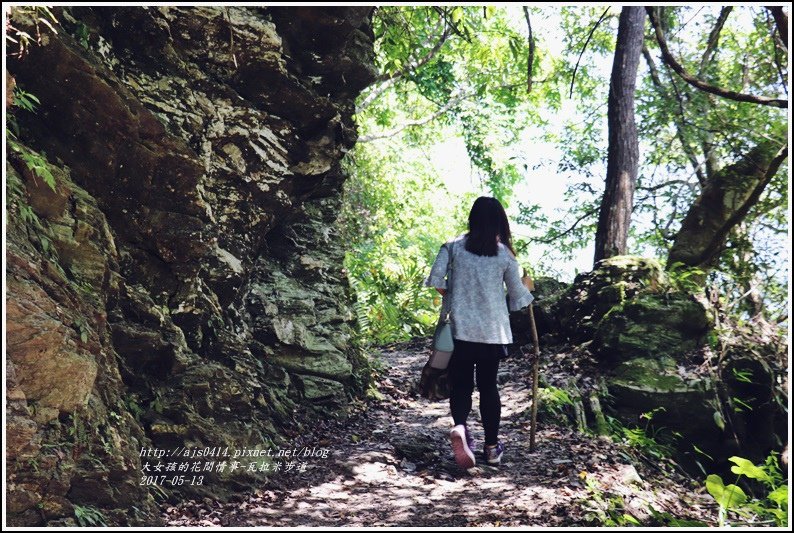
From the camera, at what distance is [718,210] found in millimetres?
8883

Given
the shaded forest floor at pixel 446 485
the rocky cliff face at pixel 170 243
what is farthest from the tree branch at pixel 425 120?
the shaded forest floor at pixel 446 485

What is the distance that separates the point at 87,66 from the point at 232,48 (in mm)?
1858

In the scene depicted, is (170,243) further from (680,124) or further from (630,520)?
(680,124)

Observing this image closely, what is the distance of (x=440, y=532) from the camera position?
3797 millimetres

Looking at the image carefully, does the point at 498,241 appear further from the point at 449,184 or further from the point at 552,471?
the point at 449,184

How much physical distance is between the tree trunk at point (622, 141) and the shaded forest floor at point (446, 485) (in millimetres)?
3800

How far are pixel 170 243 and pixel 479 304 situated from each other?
275 cm

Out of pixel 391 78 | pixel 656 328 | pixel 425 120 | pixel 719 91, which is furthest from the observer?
pixel 425 120

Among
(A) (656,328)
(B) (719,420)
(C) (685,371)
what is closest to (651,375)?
(C) (685,371)

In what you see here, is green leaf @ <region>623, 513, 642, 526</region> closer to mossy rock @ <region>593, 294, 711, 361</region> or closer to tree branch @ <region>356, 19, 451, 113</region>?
mossy rock @ <region>593, 294, 711, 361</region>

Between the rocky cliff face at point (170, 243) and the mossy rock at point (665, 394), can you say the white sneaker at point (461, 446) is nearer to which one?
the rocky cliff face at point (170, 243)

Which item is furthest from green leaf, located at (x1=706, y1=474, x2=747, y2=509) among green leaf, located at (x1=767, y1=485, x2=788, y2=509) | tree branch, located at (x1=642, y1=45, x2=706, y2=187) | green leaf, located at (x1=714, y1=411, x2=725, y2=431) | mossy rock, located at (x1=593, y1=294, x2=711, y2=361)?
tree branch, located at (x1=642, y1=45, x2=706, y2=187)

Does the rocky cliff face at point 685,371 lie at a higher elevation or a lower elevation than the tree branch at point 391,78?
lower

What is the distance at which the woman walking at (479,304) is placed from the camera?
567 centimetres
